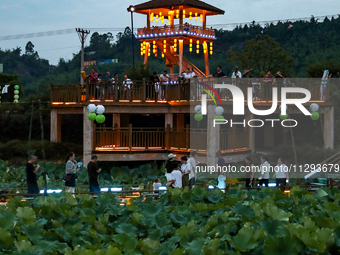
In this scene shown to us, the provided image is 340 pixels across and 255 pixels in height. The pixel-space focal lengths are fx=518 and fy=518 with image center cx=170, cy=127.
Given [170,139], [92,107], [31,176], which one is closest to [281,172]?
[31,176]

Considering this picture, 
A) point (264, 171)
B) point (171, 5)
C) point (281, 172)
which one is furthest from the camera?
point (171, 5)

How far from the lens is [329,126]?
21.7 m

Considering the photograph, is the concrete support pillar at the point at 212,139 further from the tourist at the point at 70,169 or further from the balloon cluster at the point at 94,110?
the tourist at the point at 70,169

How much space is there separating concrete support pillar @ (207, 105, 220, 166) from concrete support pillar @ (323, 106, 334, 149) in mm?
5424

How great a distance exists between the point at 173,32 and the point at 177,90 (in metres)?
5.66

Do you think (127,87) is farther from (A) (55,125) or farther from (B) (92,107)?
(A) (55,125)

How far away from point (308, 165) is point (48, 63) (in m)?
74.6

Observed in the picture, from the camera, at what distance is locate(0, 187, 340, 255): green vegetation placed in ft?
22.3

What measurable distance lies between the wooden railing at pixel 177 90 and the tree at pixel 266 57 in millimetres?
14945

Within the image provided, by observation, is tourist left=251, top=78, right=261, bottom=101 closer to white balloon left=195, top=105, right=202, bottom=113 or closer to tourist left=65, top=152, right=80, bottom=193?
white balloon left=195, top=105, right=202, bottom=113

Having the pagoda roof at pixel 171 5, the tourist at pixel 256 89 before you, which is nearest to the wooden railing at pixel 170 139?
the tourist at pixel 256 89

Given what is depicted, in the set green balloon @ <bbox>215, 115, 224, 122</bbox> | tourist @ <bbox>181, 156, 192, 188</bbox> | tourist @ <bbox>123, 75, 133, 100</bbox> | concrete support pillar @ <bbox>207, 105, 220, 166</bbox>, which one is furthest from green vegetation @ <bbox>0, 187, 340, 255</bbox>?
tourist @ <bbox>123, 75, 133, 100</bbox>

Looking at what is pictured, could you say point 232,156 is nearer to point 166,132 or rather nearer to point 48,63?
point 166,132

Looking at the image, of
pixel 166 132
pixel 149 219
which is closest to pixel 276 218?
pixel 149 219
